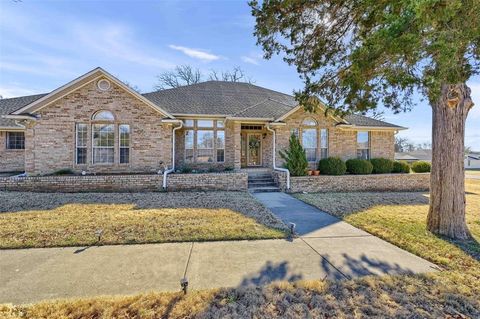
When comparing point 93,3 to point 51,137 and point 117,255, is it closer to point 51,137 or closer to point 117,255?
point 51,137

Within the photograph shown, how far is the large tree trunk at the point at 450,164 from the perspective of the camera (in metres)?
5.83

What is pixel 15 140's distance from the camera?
1502cm

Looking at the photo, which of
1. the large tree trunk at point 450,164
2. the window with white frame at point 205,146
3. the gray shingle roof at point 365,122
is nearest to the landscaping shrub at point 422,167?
the gray shingle roof at point 365,122

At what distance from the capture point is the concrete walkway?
134 inches

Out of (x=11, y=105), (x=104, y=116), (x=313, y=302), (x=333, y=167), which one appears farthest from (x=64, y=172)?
(x=333, y=167)

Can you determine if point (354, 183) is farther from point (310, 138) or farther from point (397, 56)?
point (397, 56)

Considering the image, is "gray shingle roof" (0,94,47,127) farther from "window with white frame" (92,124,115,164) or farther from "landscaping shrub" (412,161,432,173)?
"landscaping shrub" (412,161,432,173)

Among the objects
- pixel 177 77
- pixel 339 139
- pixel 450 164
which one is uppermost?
pixel 177 77

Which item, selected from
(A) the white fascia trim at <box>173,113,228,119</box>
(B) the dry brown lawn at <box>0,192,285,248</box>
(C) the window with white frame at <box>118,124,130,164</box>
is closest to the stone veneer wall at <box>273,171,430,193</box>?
(B) the dry brown lawn at <box>0,192,285,248</box>

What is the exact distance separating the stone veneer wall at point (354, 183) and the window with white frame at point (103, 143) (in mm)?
9017

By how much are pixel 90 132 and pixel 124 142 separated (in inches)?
69.1

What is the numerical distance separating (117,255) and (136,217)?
247 centimetres

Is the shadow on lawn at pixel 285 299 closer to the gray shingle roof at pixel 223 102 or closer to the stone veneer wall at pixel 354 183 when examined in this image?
the stone veneer wall at pixel 354 183

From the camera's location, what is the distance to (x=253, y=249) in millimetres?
4773
